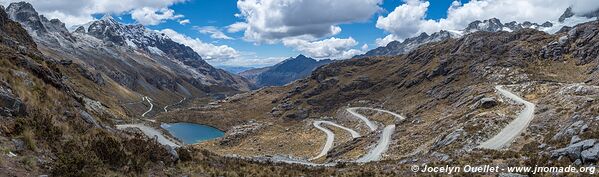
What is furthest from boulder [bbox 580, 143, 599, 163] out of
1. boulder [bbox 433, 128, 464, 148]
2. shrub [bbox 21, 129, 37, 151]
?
shrub [bbox 21, 129, 37, 151]

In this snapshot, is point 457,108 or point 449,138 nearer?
point 449,138

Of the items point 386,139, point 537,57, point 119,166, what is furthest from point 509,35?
point 119,166

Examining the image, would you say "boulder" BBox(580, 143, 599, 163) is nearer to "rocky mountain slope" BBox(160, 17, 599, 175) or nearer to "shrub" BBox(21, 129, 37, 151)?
"rocky mountain slope" BBox(160, 17, 599, 175)

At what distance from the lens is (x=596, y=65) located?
91.5 m

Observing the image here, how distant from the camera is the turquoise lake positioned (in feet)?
475

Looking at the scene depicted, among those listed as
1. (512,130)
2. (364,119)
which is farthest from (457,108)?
(364,119)

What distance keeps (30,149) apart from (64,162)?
2135 mm

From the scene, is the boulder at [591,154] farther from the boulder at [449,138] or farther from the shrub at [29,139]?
the shrub at [29,139]

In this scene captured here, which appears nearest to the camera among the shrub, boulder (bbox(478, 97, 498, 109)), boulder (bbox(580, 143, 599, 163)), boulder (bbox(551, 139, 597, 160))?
the shrub

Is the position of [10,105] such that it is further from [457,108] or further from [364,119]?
[364,119]

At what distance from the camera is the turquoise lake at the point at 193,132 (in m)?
145

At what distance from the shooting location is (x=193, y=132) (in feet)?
520

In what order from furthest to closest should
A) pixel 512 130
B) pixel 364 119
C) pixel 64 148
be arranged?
1. pixel 364 119
2. pixel 512 130
3. pixel 64 148

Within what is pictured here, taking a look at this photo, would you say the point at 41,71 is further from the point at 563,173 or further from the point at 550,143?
the point at 550,143
